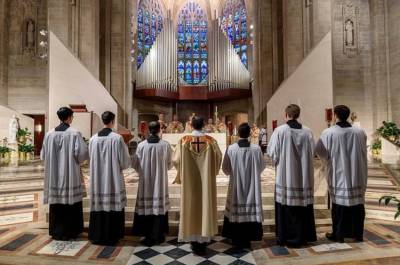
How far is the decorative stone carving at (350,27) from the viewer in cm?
1628

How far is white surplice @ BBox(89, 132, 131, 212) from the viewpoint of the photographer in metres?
3.71

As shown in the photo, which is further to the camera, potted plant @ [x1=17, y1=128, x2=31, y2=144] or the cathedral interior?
potted plant @ [x1=17, y1=128, x2=31, y2=144]


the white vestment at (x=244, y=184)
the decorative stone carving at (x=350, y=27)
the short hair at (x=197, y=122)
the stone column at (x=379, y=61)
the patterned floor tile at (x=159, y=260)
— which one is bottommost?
the patterned floor tile at (x=159, y=260)

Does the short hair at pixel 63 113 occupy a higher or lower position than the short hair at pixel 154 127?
higher

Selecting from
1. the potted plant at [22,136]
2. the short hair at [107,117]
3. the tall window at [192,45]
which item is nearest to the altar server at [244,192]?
the short hair at [107,117]

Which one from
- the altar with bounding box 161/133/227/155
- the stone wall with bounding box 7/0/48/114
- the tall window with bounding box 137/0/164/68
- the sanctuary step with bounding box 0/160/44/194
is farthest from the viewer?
the tall window with bounding box 137/0/164/68

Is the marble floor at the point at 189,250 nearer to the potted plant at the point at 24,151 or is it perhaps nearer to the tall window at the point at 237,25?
the potted plant at the point at 24,151

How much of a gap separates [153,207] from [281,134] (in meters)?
1.76

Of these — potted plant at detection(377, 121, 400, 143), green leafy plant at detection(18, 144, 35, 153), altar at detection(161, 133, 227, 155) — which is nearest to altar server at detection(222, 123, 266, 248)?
altar at detection(161, 133, 227, 155)

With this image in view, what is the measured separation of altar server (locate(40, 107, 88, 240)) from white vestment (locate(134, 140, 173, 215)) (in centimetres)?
72

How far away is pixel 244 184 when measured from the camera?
12.0ft

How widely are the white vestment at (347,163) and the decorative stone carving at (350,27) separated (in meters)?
14.4

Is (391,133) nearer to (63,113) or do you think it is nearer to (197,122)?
(197,122)

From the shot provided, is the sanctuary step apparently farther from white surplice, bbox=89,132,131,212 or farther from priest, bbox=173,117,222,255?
priest, bbox=173,117,222,255
